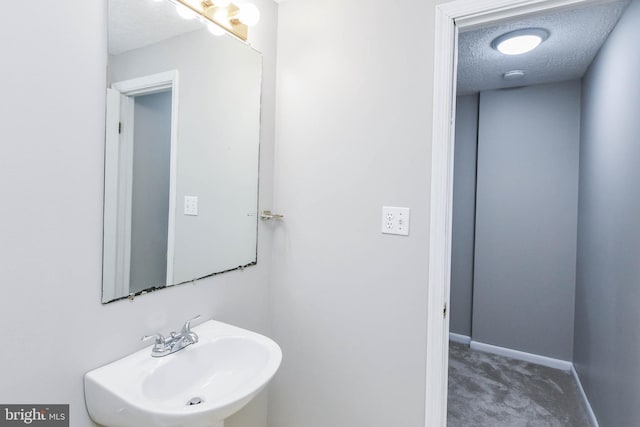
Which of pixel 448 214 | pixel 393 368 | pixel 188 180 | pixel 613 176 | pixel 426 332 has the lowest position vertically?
pixel 393 368

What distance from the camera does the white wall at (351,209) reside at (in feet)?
4.51

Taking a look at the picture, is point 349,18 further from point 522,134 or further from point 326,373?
point 522,134

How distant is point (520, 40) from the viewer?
2016 millimetres

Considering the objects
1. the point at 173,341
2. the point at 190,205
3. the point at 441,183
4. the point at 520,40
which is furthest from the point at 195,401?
the point at 520,40

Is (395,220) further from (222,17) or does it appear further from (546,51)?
(546,51)

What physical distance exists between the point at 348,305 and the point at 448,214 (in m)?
0.58

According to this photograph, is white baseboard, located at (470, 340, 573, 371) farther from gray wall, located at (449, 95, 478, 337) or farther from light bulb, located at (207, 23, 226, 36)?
light bulb, located at (207, 23, 226, 36)

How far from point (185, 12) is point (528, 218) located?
2.91 meters

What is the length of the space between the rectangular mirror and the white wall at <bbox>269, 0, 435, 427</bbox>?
0.72ft

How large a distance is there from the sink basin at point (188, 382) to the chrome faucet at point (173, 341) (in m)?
0.02

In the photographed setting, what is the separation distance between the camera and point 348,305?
1528 mm

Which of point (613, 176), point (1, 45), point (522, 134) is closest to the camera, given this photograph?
point (1, 45)

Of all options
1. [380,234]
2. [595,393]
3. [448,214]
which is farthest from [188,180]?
[595,393]

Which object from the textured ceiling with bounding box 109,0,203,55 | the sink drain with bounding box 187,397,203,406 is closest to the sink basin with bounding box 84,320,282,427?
the sink drain with bounding box 187,397,203,406
